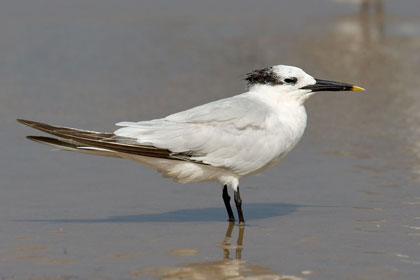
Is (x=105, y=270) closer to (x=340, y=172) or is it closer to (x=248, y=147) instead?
(x=248, y=147)

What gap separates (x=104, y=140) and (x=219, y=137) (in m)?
0.70

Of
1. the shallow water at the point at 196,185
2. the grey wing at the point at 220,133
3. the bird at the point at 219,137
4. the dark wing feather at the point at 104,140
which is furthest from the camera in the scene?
the grey wing at the point at 220,133

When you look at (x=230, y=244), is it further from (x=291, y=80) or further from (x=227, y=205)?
(x=291, y=80)

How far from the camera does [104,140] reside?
530cm

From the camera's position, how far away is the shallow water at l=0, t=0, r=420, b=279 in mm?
4715

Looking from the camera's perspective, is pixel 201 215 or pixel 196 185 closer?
pixel 201 215

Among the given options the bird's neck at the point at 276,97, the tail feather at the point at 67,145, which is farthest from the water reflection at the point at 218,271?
the bird's neck at the point at 276,97

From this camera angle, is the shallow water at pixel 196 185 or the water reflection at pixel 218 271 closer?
the water reflection at pixel 218 271

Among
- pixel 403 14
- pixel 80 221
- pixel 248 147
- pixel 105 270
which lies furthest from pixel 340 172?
pixel 403 14

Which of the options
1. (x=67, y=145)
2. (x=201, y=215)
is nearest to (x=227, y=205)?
(x=201, y=215)

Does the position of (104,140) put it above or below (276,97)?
below

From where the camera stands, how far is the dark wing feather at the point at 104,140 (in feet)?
17.2

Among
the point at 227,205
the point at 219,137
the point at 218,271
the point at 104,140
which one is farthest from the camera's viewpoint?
the point at 227,205

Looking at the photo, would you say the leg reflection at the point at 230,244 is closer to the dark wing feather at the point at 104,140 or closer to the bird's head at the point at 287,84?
the dark wing feather at the point at 104,140
